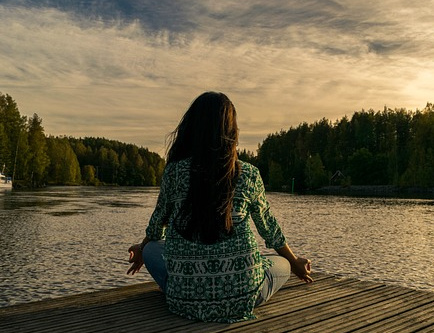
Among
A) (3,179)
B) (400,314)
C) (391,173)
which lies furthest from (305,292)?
(391,173)

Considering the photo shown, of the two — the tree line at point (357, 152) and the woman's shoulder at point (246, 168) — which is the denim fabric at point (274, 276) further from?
the tree line at point (357, 152)

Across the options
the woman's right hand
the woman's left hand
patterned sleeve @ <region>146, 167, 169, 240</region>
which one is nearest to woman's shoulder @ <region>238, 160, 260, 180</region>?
patterned sleeve @ <region>146, 167, 169, 240</region>

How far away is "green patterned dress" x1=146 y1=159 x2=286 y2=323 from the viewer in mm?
3674

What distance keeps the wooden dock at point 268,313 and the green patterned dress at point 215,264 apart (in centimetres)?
14

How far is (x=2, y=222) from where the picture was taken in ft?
68.6

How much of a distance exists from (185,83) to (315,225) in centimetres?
1066

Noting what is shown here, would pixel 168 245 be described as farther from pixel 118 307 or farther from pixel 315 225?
pixel 315 225

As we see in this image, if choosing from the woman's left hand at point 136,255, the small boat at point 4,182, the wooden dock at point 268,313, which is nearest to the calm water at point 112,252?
the wooden dock at point 268,313

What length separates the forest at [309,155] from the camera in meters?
76.8

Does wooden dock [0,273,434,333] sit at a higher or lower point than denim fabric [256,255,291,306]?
lower

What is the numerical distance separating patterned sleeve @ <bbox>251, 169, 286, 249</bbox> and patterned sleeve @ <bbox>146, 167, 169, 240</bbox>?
77 centimetres

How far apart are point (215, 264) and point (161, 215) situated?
0.74 m

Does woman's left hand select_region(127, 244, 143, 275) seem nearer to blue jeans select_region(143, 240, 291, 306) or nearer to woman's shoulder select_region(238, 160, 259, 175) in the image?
blue jeans select_region(143, 240, 291, 306)

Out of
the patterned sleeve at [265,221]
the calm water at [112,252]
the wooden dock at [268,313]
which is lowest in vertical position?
the calm water at [112,252]
